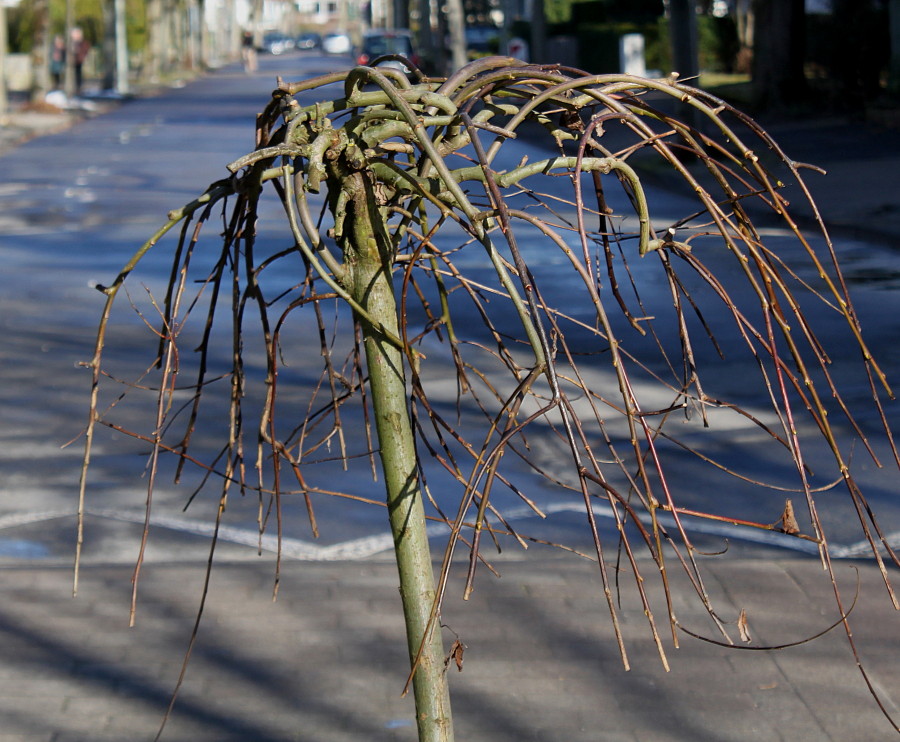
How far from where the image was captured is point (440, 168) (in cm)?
174

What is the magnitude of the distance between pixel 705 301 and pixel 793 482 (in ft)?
15.0

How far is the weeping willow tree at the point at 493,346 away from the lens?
188cm

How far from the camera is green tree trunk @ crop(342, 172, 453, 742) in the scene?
2.15 metres

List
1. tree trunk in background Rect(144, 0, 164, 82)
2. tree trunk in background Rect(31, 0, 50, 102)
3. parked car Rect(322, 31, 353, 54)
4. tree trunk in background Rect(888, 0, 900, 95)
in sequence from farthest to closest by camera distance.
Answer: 1. parked car Rect(322, 31, 353, 54)
2. tree trunk in background Rect(144, 0, 164, 82)
3. tree trunk in background Rect(31, 0, 50, 102)
4. tree trunk in background Rect(888, 0, 900, 95)

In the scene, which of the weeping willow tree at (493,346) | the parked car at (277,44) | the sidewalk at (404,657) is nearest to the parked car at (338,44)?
the parked car at (277,44)

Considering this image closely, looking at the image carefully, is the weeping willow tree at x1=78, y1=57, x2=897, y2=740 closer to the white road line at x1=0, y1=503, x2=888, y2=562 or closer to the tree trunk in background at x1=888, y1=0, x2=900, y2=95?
the white road line at x1=0, y1=503, x2=888, y2=562

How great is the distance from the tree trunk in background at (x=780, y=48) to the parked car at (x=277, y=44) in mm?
119425

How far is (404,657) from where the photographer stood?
4340mm

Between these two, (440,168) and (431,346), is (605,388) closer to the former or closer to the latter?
(431,346)

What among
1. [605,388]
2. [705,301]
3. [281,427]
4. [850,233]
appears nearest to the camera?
[281,427]

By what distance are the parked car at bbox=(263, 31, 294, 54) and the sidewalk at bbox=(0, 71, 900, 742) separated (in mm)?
141385

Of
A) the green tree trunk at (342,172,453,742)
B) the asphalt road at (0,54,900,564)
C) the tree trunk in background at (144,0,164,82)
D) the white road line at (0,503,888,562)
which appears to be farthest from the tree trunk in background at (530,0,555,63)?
the tree trunk in background at (144,0,164,82)

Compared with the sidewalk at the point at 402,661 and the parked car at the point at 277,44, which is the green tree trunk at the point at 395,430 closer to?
the sidewalk at the point at 402,661

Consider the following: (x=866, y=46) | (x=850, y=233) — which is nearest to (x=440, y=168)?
(x=850, y=233)
